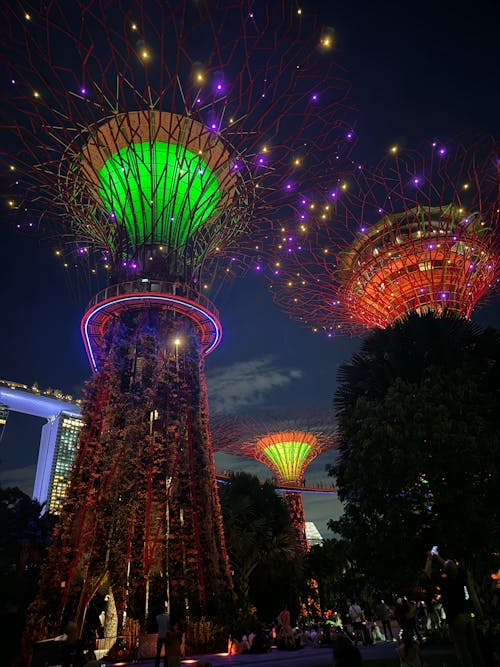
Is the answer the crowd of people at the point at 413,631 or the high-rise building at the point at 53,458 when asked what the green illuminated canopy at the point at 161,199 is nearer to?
the crowd of people at the point at 413,631

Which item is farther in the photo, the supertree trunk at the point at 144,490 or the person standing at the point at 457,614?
the supertree trunk at the point at 144,490

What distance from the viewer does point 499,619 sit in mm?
9703

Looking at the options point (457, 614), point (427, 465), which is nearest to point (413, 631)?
point (427, 465)

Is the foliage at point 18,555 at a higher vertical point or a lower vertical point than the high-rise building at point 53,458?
lower

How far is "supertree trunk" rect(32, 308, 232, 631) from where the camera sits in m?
15.7

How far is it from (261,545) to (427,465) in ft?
56.1

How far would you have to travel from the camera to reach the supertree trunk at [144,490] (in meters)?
15.7

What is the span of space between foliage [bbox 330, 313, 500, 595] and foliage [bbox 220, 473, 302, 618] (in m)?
13.4

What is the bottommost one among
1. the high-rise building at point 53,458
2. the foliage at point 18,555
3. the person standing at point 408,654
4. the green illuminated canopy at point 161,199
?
the person standing at point 408,654

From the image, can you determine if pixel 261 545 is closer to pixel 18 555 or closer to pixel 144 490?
pixel 144 490

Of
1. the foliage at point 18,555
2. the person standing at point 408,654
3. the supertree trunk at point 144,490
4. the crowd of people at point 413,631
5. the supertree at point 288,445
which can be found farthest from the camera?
the supertree at point 288,445

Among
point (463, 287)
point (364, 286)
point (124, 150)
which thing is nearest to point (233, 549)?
point (364, 286)

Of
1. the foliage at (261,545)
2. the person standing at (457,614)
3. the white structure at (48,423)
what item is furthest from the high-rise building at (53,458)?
the person standing at (457,614)

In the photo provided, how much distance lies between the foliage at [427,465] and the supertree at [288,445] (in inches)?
1359
